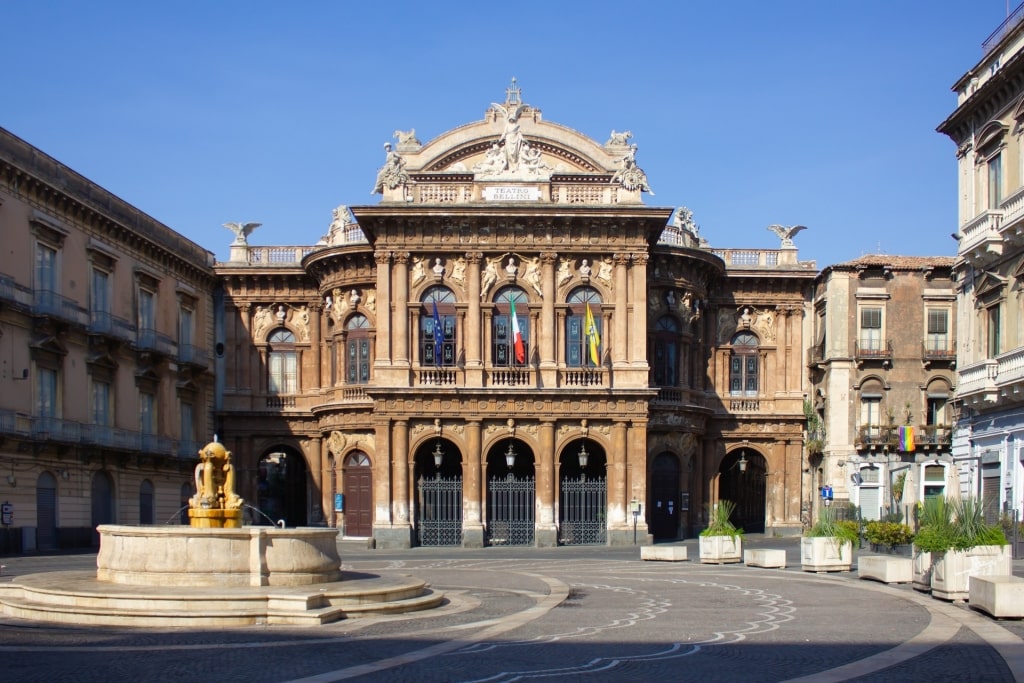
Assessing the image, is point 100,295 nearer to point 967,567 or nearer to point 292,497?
point 292,497

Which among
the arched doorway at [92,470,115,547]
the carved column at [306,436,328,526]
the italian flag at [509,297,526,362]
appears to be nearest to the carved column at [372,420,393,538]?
the italian flag at [509,297,526,362]

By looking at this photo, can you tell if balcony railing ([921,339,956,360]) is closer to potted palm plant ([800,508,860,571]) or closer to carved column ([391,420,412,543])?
carved column ([391,420,412,543])

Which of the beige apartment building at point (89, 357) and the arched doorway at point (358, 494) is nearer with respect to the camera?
the beige apartment building at point (89, 357)

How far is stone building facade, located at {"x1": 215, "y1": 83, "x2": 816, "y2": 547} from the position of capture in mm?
44062

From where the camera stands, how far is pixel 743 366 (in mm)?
51812

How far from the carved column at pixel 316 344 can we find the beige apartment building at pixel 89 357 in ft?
13.6

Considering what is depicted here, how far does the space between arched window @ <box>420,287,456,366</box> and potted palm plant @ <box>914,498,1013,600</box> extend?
83.9 ft

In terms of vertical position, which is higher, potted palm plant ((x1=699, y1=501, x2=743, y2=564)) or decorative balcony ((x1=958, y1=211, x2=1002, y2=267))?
decorative balcony ((x1=958, y1=211, x2=1002, y2=267))

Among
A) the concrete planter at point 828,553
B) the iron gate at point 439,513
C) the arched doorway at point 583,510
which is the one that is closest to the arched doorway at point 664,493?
the arched doorway at point 583,510

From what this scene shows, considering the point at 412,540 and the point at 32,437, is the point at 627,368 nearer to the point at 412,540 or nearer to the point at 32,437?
the point at 412,540

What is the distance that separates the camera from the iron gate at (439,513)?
44250 mm

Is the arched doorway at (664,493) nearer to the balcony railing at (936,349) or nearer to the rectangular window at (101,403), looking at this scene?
the balcony railing at (936,349)

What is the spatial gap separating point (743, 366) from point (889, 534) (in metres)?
20.8

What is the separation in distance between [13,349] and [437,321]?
1384 centimetres
